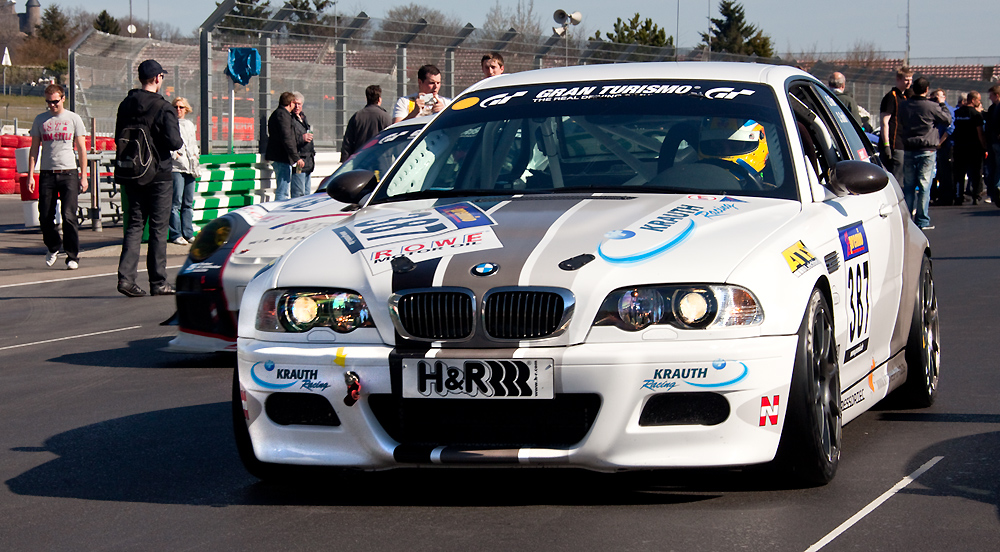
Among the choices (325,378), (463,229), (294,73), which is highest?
(294,73)

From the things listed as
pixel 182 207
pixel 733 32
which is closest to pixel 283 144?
pixel 182 207

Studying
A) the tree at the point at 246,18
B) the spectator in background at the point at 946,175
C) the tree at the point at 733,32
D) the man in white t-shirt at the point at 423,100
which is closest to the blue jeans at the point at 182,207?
the tree at the point at 246,18

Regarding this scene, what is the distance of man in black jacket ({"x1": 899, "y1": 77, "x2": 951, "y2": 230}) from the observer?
54.1ft

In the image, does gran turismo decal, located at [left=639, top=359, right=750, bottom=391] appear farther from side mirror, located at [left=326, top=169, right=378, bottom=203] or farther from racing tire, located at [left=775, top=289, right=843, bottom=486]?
side mirror, located at [left=326, top=169, right=378, bottom=203]

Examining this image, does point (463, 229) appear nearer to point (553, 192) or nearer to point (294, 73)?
point (553, 192)

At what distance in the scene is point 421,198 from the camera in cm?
525

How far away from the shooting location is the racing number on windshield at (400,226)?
4.56 meters

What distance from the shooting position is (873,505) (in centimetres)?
422

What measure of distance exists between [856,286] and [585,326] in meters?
1.46

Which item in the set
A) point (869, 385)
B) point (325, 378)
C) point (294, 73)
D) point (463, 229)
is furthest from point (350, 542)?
point (294, 73)

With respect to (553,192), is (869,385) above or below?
below

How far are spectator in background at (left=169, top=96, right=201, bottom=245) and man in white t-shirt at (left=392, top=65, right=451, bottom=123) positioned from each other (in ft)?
14.5

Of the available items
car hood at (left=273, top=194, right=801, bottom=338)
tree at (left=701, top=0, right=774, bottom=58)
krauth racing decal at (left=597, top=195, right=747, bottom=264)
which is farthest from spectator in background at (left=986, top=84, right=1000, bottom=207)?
tree at (left=701, top=0, right=774, bottom=58)

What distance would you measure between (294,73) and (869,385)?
51.4 ft
